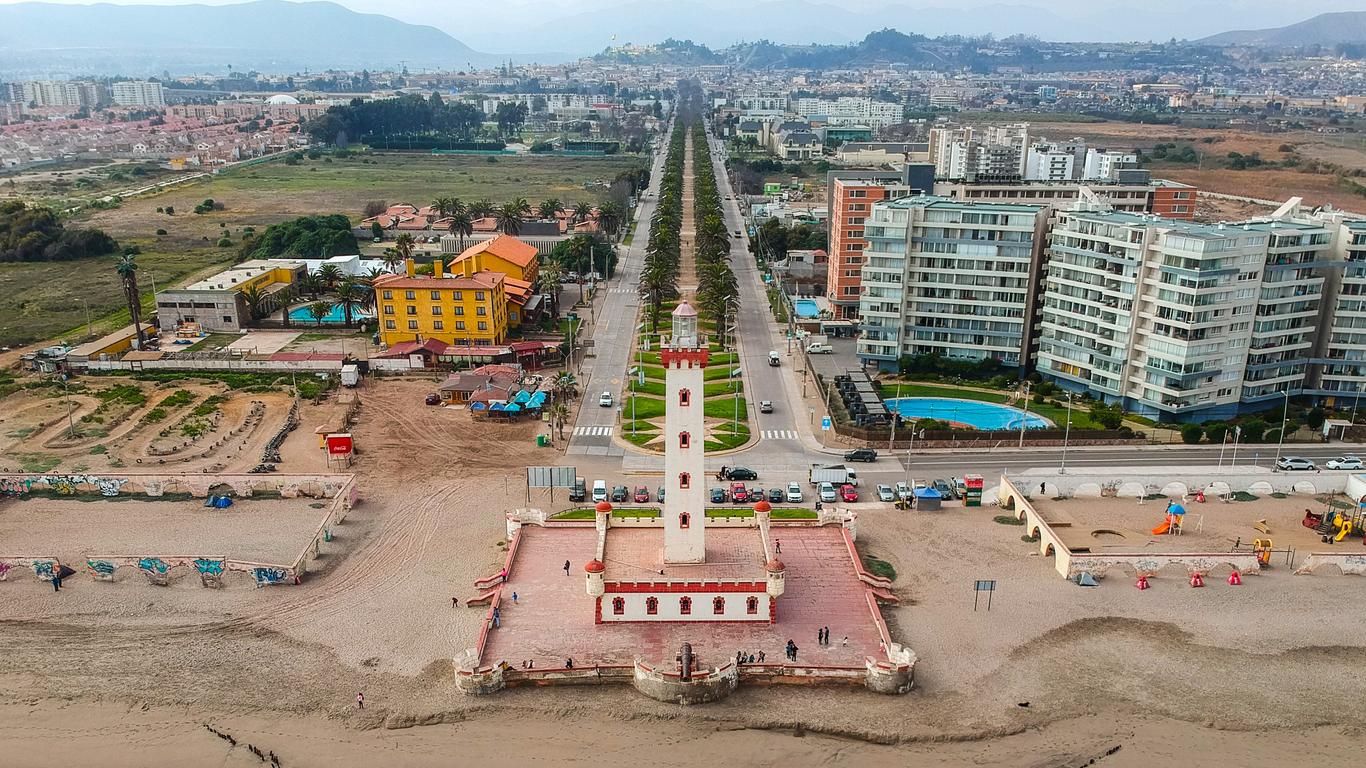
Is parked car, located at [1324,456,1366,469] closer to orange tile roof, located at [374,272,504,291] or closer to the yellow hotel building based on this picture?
the yellow hotel building

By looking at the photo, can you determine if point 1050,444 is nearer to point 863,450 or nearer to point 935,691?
point 863,450

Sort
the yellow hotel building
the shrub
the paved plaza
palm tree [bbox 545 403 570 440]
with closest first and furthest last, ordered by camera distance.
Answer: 1. the paved plaza
2. the shrub
3. palm tree [bbox 545 403 570 440]
4. the yellow hotel building

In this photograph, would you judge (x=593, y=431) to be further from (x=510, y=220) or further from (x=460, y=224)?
(x=510, y=220)

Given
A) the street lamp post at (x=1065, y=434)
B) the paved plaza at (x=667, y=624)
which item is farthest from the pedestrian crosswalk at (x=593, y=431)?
the street lamp post at (x=1065, y=434)

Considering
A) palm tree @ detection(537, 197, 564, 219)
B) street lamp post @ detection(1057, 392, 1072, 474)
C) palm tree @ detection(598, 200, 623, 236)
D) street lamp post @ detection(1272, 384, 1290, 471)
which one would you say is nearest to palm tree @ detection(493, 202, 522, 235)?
palm tree @ detection(537, 197, 564, 219)

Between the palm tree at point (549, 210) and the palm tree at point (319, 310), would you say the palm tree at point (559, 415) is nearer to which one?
the palm tree at point (319, 310)

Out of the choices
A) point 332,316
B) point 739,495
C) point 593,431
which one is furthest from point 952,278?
point 332,316

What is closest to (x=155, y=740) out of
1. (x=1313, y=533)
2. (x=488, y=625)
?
(x=488, y=625)
